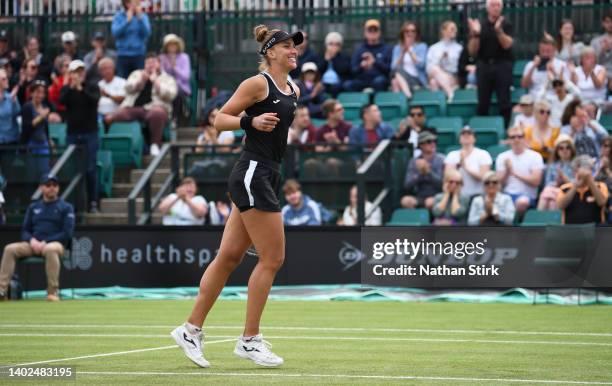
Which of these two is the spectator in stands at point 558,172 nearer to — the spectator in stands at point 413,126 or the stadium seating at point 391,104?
the spectator in stands at point 413,126

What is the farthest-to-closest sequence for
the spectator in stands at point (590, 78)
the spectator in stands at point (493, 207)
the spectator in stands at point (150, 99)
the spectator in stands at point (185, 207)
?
1. the spectator in stands at point (150, 99)
2. the spectator in stands at point (590, 78)
3. the spectator in stands at point (185, 207)
4. the spectator in stands at point (493, 207)

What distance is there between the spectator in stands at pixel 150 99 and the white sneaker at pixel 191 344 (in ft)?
45.8

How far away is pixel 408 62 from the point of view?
2245cm

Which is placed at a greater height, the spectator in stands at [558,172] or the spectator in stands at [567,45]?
the spectator in stands at [567,45]

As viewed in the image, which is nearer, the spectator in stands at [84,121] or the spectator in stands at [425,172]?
the spectator in stands at [425,172]

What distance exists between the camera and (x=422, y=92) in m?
21.9

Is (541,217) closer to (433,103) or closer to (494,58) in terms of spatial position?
(494,58)

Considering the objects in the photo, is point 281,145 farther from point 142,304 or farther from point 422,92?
point 422,92

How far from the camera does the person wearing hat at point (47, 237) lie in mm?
18312

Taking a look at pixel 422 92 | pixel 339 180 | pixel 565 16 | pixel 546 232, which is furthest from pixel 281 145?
pixel 565 16

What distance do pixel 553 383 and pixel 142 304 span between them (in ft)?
33.0

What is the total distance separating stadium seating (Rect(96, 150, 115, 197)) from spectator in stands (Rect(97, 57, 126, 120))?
138 cm

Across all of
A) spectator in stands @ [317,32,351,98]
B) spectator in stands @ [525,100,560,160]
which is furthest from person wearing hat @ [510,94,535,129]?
spectator in stands @ [317,32,351,98]

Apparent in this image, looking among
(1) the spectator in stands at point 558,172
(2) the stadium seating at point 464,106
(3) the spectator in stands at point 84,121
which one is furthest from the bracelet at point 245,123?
(2) the stadium seating at point 464,106
